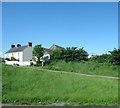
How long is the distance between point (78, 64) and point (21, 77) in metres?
5.17

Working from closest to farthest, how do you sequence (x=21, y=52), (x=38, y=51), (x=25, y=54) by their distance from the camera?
1. (x=38, y=51)
2. (x=21, y=52)
3. (x=25, y=54)

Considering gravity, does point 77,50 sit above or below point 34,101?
above

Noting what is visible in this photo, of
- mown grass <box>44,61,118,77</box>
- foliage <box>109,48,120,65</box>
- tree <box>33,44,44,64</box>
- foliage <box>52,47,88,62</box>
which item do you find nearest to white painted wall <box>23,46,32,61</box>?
tree <box>33,44,44,64</box>

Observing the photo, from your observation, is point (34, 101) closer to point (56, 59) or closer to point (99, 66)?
point (99, 66)

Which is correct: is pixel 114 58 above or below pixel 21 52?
below

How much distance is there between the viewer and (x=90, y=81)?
33.2 feet

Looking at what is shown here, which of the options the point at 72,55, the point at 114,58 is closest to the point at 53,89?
the point at 114,58

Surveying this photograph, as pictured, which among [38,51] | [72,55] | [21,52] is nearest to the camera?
[72,55]

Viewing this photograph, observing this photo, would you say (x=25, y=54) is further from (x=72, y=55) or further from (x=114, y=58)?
(x=114, y=58)

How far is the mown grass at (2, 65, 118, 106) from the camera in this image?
6867 mm

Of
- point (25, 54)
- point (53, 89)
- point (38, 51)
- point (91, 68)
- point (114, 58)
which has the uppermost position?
point (38, 51)

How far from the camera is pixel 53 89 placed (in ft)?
30.0

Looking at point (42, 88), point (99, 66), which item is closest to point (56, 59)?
point (99, 66)

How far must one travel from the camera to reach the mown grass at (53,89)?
22.5 ft
